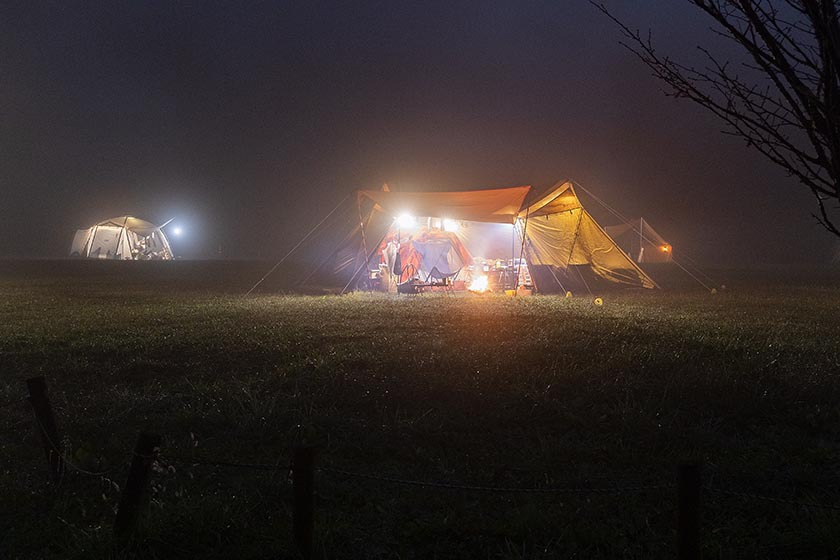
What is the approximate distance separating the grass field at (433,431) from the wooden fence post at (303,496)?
0.19 m

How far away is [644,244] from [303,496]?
36.7 meters

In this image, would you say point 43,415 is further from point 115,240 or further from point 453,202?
point 115,240

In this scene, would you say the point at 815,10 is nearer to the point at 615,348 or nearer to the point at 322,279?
the point at 615,348

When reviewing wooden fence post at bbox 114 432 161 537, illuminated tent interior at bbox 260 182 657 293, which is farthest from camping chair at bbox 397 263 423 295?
wooden fence post at bbox 114 432 161 537

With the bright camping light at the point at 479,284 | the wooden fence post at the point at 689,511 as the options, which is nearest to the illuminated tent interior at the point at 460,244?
the bright camping light at the point at 479,284

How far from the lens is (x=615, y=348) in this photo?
6406 mm

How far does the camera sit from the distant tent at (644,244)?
116ft

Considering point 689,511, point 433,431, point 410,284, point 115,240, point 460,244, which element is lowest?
point 433,431

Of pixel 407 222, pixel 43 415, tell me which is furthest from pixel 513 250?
pixel 43 415

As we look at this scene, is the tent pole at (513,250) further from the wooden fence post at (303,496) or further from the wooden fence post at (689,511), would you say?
the wooden fence post at (689,511)

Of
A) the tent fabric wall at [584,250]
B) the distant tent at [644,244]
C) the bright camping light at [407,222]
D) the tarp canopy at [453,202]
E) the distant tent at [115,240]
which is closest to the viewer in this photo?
the tarp canopy at [453,202]

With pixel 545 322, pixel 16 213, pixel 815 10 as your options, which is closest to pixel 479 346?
pixel 545 322

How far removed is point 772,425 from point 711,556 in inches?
87.5

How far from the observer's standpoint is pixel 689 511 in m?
1.97
